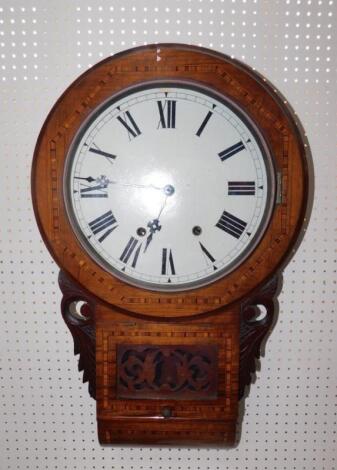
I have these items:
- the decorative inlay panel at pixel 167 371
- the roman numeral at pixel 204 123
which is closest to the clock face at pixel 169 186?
the roman numeral at pixel 204 123

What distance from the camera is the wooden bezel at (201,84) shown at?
100 centimetres

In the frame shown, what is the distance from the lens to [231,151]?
40.2 inches

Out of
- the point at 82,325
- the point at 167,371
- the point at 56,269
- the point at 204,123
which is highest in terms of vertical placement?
the point at 204,123

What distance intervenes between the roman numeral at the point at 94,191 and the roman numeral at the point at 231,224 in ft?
0.76

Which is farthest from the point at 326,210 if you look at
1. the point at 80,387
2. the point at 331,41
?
the point at 80,387

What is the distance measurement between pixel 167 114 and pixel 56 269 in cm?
42

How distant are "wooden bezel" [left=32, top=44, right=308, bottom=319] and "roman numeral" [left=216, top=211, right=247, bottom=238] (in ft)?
0.15

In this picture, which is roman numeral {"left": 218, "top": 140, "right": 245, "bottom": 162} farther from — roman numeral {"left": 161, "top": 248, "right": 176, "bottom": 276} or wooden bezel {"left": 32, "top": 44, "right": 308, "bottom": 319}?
roman numeral {"left": 161, "top": 248, "right": 176, "bottom": 276}

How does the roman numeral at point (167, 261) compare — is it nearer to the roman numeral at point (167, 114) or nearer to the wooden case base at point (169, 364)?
the wooden case base at point (169, 364)

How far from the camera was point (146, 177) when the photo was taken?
1.03 m

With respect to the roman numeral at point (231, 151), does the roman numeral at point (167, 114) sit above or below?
above

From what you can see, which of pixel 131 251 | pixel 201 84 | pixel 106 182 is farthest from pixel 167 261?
pixel 201 84

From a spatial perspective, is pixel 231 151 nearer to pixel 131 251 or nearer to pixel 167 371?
pixel 131 251

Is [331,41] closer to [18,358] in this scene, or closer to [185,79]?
[185,79]
